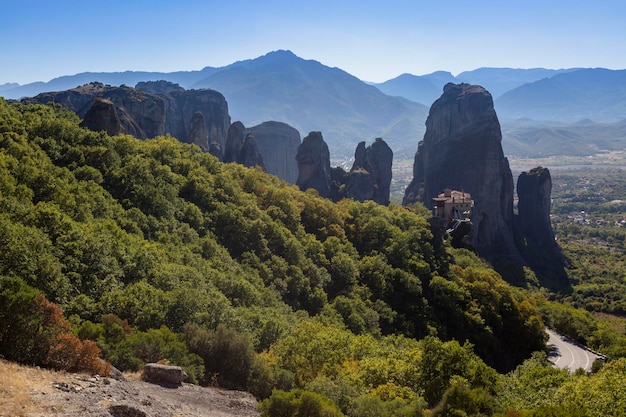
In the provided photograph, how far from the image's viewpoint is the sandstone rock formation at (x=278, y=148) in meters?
178

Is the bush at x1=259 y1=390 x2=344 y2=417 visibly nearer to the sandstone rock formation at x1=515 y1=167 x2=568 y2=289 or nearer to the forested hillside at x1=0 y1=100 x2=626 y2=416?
the forested hillside at x1=0 y1=100 x2=626 y2=416

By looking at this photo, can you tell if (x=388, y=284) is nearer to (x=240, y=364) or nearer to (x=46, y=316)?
(x=240, y=364)

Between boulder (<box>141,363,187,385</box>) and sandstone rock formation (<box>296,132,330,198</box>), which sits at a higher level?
sandstone rock formation (<box>296,132,330,198</box>)

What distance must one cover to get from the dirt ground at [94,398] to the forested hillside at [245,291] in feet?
4.34

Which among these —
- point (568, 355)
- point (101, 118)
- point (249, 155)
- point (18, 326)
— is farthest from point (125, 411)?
point (249, 155)

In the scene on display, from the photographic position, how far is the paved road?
160 ft

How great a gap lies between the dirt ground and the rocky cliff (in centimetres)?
5209

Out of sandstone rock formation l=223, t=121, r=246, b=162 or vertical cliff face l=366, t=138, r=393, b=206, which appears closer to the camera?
sandstone rock formation l=223, t=121, r=246, b=162

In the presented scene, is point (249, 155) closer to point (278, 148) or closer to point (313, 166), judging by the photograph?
point (313, 166)

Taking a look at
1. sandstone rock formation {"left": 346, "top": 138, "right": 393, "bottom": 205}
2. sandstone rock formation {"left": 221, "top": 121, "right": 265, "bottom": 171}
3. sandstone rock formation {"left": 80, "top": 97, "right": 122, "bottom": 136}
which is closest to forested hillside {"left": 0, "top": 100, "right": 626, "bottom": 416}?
sandstone rock formation {"left": 80, "top": 97, "right": 122, "bottom": 136}

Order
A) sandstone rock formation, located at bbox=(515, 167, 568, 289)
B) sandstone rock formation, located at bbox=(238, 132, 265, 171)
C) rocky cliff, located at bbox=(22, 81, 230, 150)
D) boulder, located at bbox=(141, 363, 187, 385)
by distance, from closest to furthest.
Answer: boulder, located at bbox=(141, 363, 187, 385) < rocky cliff, located at bbox=(22, 81, 230, 150) < sandstone rock formation, located at bbox=(515, 167, 568, 289) < sandstone rock formation, located at bbox=(238, 132, 265, 171)

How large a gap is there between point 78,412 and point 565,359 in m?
50.0

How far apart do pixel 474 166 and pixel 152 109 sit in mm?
70123

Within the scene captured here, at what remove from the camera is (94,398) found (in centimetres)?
1562
